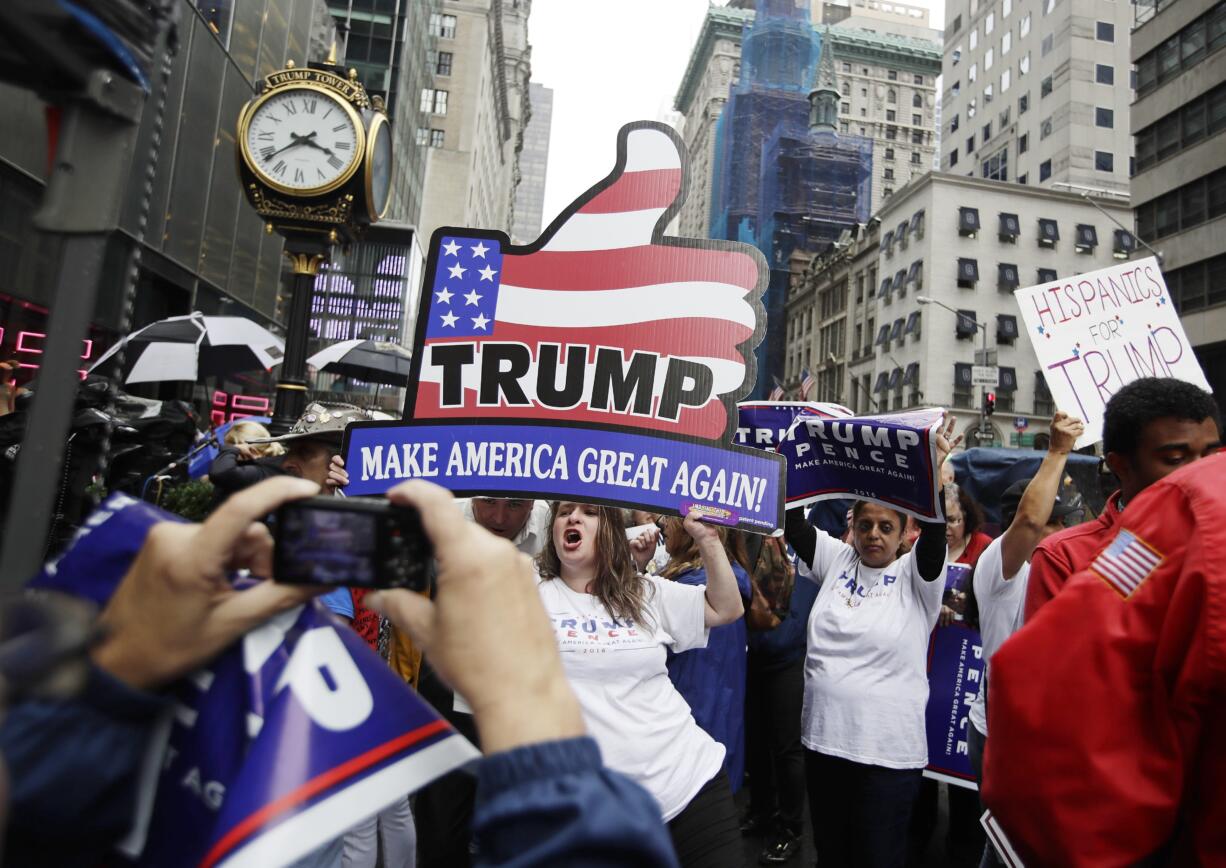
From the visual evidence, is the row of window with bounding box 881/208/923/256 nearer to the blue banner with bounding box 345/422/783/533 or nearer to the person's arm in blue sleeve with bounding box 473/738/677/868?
the blue banner with bounding box 345/422/783/533

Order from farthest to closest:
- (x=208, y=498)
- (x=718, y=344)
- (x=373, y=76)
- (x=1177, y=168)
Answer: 1. (x=373, y=76)
2. (x=1177, y=168)
3. (x=208, y=498)
4. (x=718, y=344)

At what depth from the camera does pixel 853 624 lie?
344cm

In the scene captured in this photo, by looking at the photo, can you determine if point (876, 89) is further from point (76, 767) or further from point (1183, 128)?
point (76, 767)

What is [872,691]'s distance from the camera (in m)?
3.31

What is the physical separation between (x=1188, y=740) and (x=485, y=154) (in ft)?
232

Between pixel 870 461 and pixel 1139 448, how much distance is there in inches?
36.6

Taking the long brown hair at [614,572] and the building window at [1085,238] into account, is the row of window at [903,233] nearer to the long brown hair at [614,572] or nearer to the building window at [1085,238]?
the building window at [1085,238]

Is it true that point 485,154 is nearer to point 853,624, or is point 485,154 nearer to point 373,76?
point 373,76

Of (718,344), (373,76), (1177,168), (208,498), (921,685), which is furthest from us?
(373,76)

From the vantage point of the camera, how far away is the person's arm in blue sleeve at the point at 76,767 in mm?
928

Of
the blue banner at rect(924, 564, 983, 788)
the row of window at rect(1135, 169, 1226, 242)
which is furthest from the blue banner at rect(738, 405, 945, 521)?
the row of window at rect(1135, 169, 1226, 242)

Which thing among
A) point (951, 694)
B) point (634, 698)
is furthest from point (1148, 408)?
point (951, 694)

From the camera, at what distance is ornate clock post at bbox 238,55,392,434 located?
4.97 meters

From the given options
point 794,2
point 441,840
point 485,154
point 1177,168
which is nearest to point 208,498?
point 441,840
